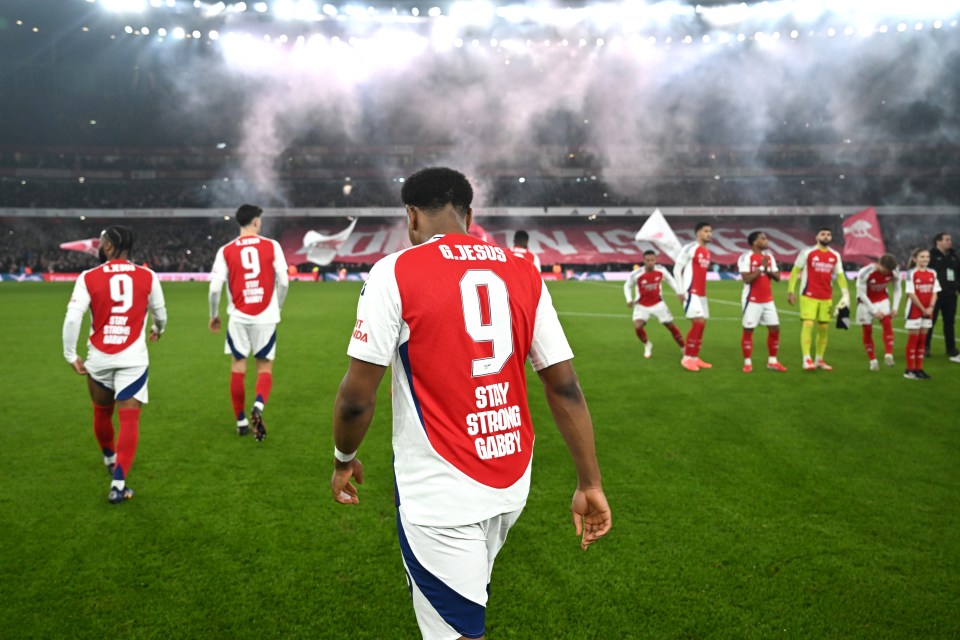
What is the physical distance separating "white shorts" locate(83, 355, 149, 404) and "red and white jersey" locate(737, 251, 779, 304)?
8.44 metres

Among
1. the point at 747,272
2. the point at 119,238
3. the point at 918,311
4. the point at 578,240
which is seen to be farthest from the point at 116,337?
the point at 578,240

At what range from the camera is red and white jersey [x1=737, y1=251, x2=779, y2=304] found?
9602 mm

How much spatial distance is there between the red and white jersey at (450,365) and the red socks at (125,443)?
358 cm

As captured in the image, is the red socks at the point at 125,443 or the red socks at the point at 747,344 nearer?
the red socks at the point at 125,443

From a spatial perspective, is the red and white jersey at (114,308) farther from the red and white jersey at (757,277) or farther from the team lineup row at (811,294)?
the red and white jersey at (757,277)

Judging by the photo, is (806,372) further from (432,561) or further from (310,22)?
(310,22)

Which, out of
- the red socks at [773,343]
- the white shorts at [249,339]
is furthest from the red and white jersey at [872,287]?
the white shorts at [249,339]

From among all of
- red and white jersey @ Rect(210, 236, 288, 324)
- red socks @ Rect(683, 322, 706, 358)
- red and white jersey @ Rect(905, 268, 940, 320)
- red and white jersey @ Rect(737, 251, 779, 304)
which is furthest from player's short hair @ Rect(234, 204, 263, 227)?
red and white jersey @ Rect(905, 268, 940, 320)

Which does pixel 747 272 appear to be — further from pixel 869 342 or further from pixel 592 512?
pixel 592 512

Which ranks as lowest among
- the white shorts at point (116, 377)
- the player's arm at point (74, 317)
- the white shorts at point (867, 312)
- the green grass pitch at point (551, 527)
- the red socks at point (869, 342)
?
the green grass pitch at point (551, 527)

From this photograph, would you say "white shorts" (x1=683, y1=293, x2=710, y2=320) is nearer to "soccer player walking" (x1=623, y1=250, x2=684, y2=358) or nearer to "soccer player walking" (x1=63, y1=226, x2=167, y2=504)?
"soccer player walking" (x1=623, y1=250, x2=684, y2=358)

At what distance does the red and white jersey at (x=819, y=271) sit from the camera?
372 inches

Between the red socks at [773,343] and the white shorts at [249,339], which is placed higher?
the white shorts at [249,339]

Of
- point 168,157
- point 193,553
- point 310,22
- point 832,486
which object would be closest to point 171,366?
point 193,553
